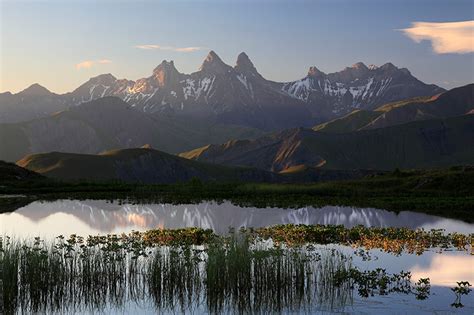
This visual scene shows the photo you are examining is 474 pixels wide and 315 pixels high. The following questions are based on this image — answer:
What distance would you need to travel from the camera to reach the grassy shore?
78062 mm

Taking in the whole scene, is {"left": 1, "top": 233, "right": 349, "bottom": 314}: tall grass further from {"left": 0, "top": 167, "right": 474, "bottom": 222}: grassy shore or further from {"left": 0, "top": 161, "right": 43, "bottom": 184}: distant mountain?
{"left": 0, "top": 161, "right": 43, "bottom": 184}: distant mountain

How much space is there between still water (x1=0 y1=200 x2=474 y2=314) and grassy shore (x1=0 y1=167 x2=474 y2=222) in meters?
6.05

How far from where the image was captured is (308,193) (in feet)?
323

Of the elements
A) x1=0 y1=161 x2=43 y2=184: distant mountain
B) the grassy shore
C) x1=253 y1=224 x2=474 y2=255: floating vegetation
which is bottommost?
x1=253 y1=224 x2=474 y2=255: floating vegetation

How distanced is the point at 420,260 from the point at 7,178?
108994 mm

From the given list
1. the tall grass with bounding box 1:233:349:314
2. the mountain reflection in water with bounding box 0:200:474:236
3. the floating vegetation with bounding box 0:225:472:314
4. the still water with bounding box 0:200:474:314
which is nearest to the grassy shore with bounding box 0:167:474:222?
the mountain reflection in water with bounding box 0:200:474:236

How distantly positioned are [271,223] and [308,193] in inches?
1664

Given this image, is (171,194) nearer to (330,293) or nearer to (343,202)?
(343,202)

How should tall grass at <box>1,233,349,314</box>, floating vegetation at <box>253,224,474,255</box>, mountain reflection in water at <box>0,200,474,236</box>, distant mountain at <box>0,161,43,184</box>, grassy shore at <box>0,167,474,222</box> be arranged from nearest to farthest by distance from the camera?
1. tall grass at <box>1,233,349,314</box>
2. floating vegetation at <box>253,224,474,255</box>
3. mountain reflection in water at <box>0,200,474,236</box>
4. grassy shore at <box>0,167,474,222</box>
5. distant mountain at <box>0,161,43,184</box>

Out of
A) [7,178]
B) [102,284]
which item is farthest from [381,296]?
[7,178]

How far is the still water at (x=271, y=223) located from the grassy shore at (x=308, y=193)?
6.05 metres

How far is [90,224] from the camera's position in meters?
56.4

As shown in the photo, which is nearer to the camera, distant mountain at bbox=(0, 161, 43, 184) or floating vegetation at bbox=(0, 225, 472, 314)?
floating vegetation at bbox=(0, 225, 472, 314)

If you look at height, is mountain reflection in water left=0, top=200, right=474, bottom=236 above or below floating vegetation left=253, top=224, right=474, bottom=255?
above
